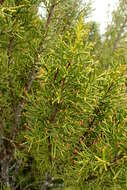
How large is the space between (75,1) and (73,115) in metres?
2.45

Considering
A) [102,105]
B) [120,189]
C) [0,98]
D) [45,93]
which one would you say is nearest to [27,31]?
[0,98]

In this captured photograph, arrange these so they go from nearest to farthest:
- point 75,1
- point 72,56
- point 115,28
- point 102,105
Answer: point 72,56, point 102,105, point 75,1, point 115,28

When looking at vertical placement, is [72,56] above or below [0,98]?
above

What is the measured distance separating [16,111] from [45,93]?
1307 mm

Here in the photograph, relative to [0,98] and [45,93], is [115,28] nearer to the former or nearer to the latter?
[0,98]

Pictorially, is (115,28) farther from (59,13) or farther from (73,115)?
(73,115)

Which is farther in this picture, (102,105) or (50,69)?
(102,105)

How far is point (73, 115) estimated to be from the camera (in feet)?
8.43

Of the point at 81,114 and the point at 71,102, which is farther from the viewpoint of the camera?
the point at 81,114

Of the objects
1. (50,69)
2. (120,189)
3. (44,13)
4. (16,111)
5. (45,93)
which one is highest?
(44,13)

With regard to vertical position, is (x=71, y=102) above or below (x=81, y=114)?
above

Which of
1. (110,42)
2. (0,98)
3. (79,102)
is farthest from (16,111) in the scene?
(110,42)

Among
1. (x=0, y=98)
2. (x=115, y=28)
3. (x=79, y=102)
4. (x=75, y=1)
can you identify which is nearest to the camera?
(x=79, y=102)

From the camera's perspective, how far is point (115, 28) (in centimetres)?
721
